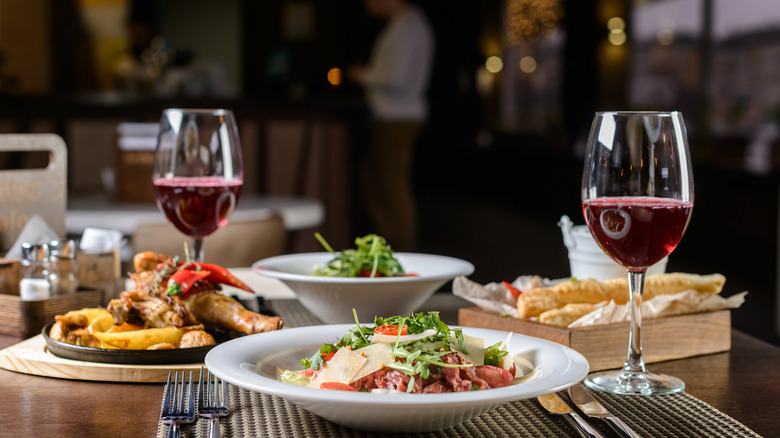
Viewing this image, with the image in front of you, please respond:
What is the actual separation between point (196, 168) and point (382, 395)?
701 millimetres

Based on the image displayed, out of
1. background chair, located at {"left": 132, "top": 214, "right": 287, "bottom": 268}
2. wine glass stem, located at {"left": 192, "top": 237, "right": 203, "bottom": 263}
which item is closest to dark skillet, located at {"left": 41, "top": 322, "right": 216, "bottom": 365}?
wine glass stem, located at {"left": 192, "top": 237, "right": 203, "bottom": 263}

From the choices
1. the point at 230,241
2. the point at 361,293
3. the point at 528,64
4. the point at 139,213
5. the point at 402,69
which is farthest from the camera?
the point at 528,64

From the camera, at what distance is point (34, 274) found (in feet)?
3.68

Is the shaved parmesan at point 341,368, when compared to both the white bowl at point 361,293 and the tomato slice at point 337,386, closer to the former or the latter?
the tomato slice at point 337,386

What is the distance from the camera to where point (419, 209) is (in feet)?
38.7

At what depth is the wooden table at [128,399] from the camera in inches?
28.7

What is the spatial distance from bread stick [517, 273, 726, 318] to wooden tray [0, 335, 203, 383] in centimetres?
40

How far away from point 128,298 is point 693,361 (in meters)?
0.68

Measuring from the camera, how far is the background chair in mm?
1989

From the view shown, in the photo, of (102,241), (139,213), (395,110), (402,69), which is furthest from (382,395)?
(395,110)

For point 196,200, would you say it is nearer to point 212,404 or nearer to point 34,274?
point 34,274

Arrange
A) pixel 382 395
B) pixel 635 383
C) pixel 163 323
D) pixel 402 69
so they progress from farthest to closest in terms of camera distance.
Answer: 1. pixel 402 69
2. pixel 163 323
3. pixel 635 383
4. pixel 382 395

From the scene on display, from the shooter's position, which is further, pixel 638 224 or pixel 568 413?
pixel 638 224

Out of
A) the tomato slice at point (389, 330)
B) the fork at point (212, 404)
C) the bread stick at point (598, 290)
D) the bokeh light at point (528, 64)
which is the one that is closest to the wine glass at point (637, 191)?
the bread stick at point (598, 290)
